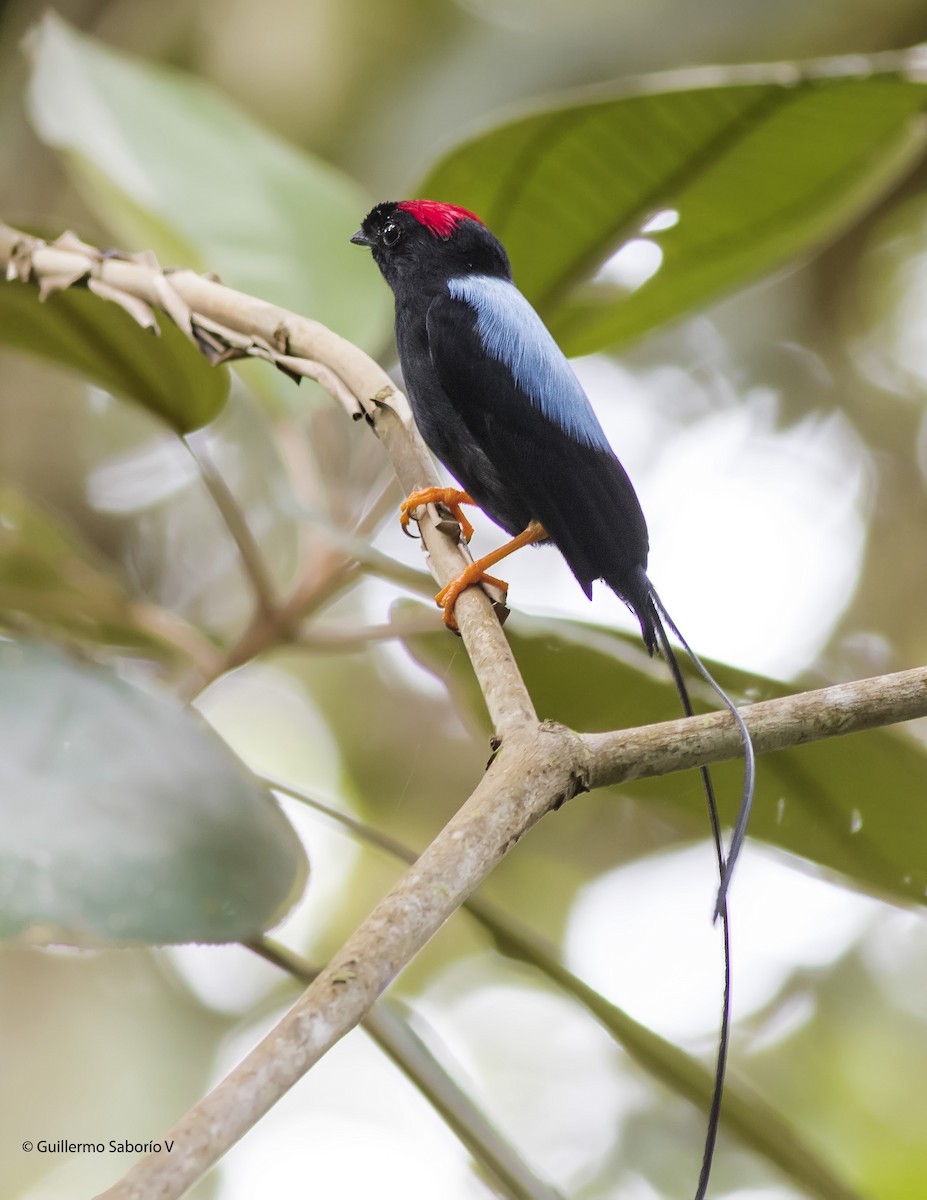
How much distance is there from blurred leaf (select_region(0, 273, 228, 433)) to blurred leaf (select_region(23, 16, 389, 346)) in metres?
0.31

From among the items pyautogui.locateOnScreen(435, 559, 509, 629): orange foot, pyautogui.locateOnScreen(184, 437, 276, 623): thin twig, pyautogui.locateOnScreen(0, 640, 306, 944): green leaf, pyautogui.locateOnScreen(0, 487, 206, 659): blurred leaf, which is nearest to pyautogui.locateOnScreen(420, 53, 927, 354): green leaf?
pyautogui.locateOnScreen(184, 437, 276, 623): thin twig

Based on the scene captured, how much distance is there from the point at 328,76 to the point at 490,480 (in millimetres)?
3201

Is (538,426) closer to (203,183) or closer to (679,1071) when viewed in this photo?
(679,1071)

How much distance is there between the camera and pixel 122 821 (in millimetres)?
1224

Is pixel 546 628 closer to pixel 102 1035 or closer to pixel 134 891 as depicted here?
pixel 134 891

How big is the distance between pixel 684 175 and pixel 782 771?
91cm

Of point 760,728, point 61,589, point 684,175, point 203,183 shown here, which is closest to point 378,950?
point 760,728

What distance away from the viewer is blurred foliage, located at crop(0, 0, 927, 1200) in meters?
1.42

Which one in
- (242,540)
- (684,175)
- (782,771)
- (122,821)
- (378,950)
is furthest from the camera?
(684,175)

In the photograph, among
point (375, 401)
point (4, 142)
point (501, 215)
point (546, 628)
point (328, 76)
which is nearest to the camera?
point (375, 401)

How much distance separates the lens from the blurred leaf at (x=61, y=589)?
1.94 meters

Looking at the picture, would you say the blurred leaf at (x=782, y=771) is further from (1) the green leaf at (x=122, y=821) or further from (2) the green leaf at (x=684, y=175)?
(2) the green leaf at (x=684, y=175)

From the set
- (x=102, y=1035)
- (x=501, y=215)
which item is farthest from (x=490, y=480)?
(x=102, y=1035)

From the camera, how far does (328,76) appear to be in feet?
14.1
